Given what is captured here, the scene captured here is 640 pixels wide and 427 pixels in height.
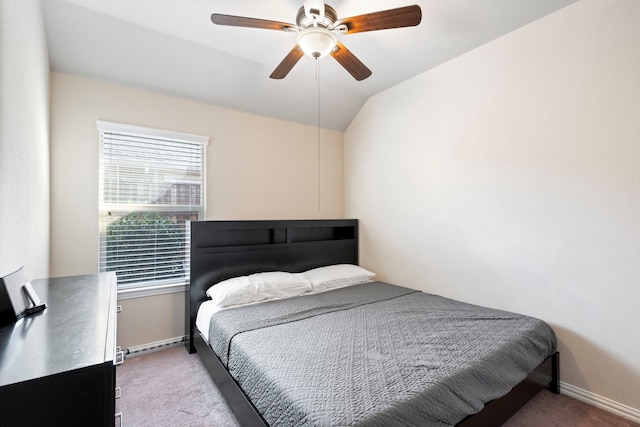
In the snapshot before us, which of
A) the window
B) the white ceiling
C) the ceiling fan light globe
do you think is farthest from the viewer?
the window

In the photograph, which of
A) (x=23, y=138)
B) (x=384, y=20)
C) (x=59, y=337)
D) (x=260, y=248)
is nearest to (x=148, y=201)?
(x=260, y=248)

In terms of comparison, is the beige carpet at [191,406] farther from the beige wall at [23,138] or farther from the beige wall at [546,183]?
the beige wall at [23,138]

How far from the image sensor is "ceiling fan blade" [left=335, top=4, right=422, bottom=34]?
1.54 metres

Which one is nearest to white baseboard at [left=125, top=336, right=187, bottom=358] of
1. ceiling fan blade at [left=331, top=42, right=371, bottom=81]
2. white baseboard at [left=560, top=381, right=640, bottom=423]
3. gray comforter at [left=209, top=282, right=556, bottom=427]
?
gray comforter at [left=209, top=282, right=556, bottom=427]

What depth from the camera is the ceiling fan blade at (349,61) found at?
188cm

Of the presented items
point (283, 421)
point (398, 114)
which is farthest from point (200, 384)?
point (398, 114)

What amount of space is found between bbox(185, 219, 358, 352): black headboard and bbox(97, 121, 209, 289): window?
8.7 inches

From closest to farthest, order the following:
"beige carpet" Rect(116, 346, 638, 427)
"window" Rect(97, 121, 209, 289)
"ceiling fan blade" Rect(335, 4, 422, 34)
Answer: "ceiling fan blade" Rect(335, 4, 422, 34) < "beige carpet" Rect(116, 346, 638, 427) < "window" Rect(97, 121, 209, 289)

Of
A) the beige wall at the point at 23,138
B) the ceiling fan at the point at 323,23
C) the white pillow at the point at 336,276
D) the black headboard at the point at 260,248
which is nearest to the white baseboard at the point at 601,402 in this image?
the white pillow at the point at 336,276

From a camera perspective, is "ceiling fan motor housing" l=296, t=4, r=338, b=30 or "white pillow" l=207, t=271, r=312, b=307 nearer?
"ceiling fan motor housing" l=296, t=4, r=338, b=30

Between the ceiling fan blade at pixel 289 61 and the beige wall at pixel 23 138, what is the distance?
1.33 metres

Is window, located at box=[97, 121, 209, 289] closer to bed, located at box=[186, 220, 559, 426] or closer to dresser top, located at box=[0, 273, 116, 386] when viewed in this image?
bed, located at box=[186, 220, 559, 426]

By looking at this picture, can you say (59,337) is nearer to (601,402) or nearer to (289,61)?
(289,61)

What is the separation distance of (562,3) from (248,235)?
316 cm
